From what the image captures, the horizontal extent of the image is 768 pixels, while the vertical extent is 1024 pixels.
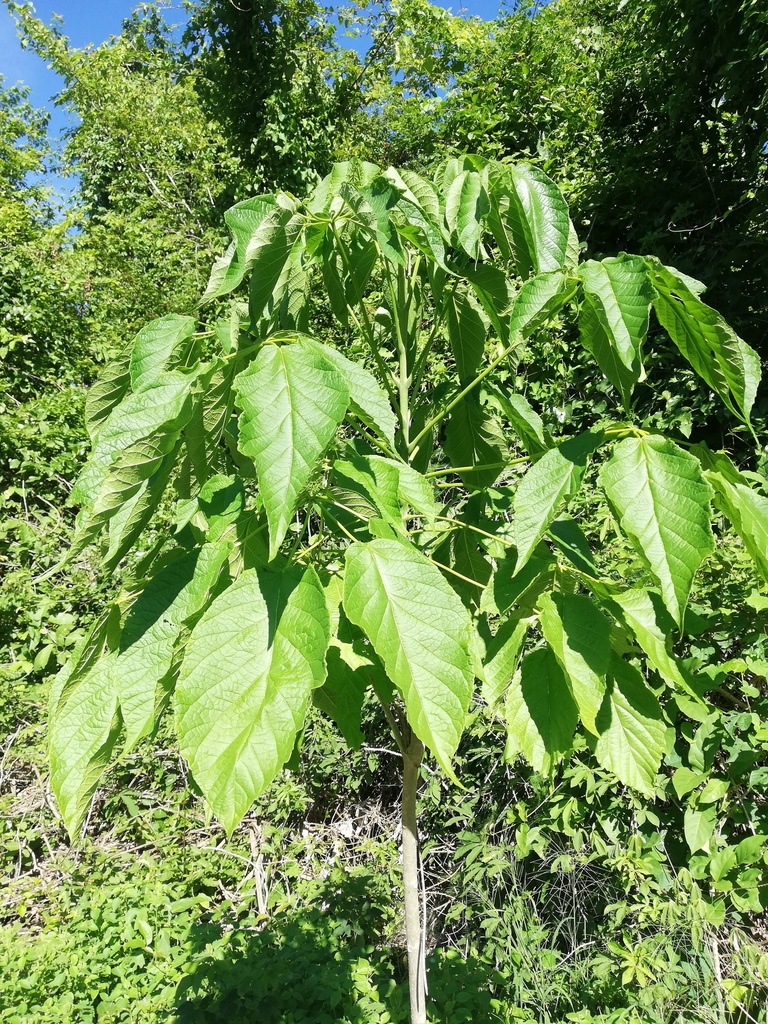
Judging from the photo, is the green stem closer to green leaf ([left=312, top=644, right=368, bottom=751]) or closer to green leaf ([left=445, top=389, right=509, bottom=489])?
green leaf ([left=445, top=389, right=509, bottom=489])

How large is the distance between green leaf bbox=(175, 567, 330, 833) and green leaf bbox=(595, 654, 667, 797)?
42cm

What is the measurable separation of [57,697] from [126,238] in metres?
6.27

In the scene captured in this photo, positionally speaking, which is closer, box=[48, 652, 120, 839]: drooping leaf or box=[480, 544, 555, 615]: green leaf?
box=[48, 652, 120, 839]: drooping leaf

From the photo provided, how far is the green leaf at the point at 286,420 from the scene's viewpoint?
20.3 inches

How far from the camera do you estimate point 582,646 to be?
659mm

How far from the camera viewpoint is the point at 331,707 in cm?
83

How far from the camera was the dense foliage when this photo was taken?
66cm

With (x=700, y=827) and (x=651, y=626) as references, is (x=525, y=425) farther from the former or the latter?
(x=700, y=827)

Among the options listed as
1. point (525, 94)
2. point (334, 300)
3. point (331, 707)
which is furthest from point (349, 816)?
point (525, 94)

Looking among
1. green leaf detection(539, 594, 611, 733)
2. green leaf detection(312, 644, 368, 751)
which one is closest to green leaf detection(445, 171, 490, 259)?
green leaf detection(539, 594, 611, 733)

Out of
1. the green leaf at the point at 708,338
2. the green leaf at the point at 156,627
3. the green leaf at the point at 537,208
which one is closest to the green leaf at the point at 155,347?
the green leaf at the point at 156,627

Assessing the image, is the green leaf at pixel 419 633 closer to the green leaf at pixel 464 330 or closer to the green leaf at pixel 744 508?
the green leaf at pixel 744 508

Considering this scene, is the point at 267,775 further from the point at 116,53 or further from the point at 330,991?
the point at 116,53

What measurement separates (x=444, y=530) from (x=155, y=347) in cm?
44
